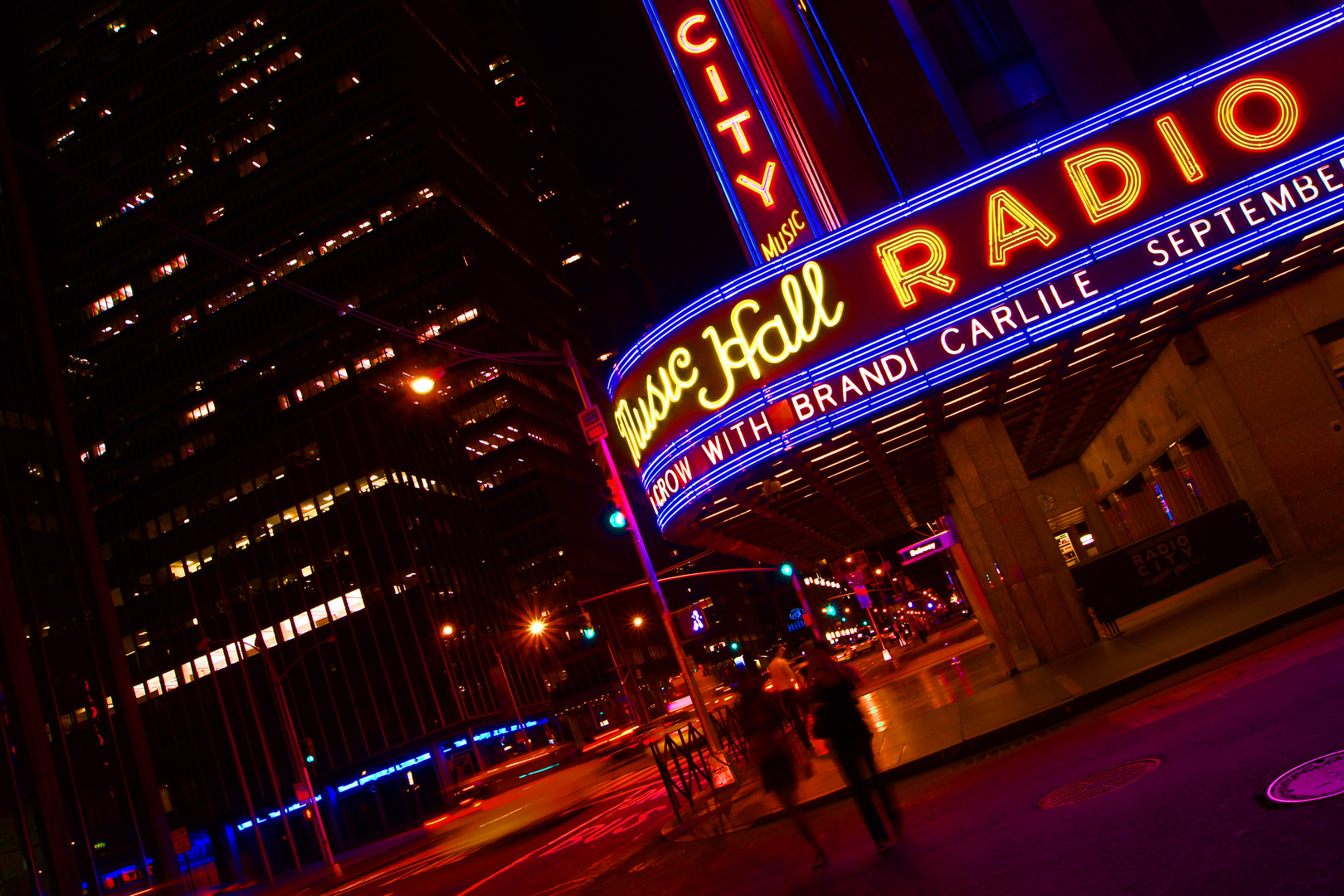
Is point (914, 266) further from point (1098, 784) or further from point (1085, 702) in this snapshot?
point (1098, 784)

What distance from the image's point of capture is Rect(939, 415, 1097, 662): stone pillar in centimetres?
1814

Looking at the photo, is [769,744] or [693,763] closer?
[769,744]

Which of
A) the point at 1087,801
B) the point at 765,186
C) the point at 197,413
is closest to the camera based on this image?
the point at 1087,801

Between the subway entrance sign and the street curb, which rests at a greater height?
the subway entrance sign

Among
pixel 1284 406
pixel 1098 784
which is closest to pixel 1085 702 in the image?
pixel 1098 784

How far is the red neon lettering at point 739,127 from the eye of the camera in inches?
698

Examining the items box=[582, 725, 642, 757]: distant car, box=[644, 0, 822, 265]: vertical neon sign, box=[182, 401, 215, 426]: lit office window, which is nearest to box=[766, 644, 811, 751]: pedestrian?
box=[644, 0, 822, 265]: vertical neon sign

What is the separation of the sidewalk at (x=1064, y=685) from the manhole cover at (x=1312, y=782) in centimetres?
568

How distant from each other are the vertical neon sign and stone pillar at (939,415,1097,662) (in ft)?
19.5

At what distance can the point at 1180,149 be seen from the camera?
14.6m

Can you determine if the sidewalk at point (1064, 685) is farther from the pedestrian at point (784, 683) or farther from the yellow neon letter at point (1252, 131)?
the yellow neon letter at point (1252, 131)

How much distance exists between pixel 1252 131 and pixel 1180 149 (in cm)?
116

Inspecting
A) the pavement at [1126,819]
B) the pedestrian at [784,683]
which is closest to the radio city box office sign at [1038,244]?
the pedestrian at [784,683]

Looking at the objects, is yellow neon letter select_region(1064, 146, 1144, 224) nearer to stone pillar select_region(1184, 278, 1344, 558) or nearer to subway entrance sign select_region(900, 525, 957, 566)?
stone pillar select_region(1184, 278, 1344, 558)
